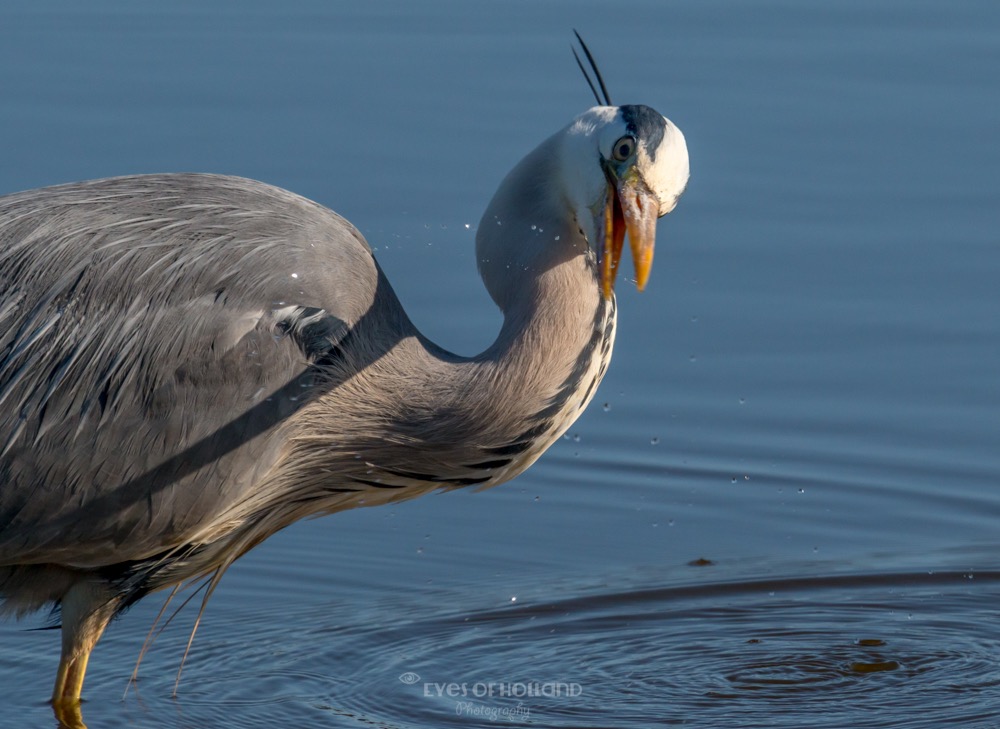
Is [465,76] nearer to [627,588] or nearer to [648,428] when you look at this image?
[648,428]

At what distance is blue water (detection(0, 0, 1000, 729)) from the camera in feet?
20.2

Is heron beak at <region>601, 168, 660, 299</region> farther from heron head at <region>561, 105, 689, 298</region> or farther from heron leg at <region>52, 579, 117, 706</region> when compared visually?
heron leg at <region>52, 579, 117, 706</region>

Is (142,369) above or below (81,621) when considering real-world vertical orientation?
above

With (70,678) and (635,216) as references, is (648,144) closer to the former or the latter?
(635,216)

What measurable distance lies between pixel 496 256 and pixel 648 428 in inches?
100

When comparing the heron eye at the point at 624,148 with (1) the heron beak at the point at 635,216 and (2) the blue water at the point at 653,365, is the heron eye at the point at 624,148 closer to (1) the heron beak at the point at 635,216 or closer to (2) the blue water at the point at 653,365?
(1) the heron beak at the point at 635,216

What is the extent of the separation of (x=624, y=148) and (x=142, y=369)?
1.46m

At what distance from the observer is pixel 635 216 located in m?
5.15

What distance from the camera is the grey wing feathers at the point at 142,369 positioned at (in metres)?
5.35

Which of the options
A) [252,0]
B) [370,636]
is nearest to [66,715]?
[370,636]

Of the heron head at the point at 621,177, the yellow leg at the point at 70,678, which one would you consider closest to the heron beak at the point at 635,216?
the heron head at the point at 621,177

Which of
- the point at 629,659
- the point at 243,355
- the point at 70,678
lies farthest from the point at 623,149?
the point at 70,678

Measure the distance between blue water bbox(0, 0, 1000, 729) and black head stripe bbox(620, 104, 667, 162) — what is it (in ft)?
5.85

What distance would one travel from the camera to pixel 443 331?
8094mm
